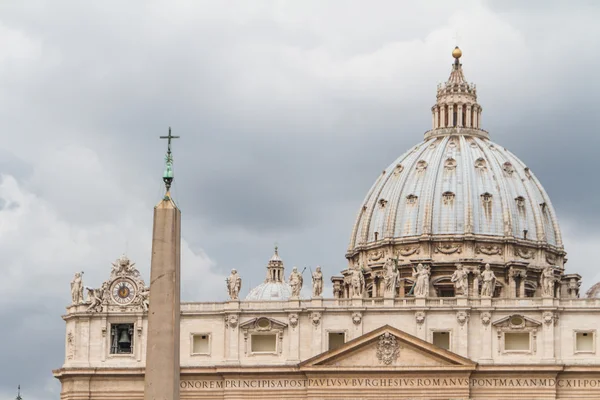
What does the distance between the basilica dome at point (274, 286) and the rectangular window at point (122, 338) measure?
56.7m

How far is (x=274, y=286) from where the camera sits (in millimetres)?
178750

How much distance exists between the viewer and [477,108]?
6240 inches

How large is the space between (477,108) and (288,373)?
5335 cm

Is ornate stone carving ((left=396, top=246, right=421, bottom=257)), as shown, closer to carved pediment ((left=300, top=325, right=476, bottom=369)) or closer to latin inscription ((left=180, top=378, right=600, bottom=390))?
carved pediment ((left=300, top=325, right=476, bottom=369))

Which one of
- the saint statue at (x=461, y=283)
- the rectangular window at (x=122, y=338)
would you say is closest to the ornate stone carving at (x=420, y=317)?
the saint statue at (x=461, y=283)

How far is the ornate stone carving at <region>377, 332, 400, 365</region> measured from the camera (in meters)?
111

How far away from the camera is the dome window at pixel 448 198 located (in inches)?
5837

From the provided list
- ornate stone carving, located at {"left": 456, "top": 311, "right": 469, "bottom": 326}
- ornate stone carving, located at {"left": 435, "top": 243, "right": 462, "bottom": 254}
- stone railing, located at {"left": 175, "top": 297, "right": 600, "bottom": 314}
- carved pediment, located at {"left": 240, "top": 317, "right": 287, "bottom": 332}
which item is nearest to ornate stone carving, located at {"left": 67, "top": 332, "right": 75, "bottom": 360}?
stone railing, located at {"left": 175, "top": 297, "right": 600, "bottom": 314}

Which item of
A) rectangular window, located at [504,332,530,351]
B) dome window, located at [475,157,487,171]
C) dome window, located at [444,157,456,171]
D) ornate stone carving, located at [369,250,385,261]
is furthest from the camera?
dome window, located at [444,157,456,171]

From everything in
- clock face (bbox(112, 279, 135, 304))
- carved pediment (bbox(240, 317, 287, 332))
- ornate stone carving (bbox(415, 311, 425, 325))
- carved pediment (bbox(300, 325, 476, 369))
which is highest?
clock face (bbox(112, 279, 135, 304))

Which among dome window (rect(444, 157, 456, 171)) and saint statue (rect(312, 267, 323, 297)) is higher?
dome window (rect(444, 157, 456, 171))

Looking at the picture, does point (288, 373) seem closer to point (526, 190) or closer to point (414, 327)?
point (414, 327)

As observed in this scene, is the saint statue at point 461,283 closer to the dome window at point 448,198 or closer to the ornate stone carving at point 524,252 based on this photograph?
the ornate stone carving at point 524,252

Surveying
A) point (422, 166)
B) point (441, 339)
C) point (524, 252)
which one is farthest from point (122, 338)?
point (422, 166)
